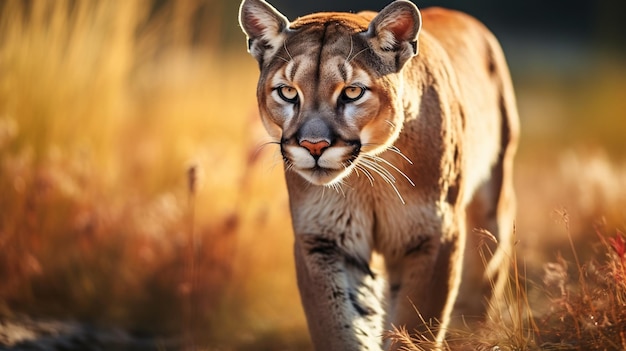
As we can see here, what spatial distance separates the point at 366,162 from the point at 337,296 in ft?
2.14

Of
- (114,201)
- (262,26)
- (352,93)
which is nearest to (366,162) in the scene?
(352,93)

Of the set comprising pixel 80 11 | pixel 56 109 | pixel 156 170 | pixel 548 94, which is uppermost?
pixel 80 11

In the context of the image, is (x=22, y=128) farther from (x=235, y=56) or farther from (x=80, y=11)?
(x=235, y=56)

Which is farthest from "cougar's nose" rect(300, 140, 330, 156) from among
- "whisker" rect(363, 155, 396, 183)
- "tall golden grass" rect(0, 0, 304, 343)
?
"tall golden grass" rect(0, 0, 304, 343)

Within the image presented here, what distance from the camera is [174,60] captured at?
323 inches

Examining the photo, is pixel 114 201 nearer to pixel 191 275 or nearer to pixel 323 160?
pixel 191 275

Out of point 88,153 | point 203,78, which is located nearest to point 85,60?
point 88,153

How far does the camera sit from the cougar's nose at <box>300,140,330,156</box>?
409cm

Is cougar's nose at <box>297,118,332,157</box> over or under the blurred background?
over

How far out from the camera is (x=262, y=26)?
4.70 m

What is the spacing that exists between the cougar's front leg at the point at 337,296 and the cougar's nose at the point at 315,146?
0.70 metres

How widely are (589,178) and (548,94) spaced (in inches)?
318

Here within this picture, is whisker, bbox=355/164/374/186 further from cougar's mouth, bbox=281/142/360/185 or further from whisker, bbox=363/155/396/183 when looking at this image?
cougar's mouth, bbox=281/142/360/185

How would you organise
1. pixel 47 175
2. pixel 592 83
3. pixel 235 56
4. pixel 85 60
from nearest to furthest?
pixel 47 175
pixel 85 60
pixel 235 56
pixel 592 83
